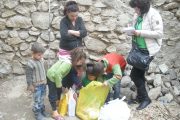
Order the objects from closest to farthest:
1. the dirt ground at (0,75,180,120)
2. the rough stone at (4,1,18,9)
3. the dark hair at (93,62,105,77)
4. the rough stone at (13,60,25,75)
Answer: the dark hair at (93,62,105,77), the dirt ground at (0,75,180,120), the rough stone at (4,1,18,9), the rough stone at (13,60,25,75)

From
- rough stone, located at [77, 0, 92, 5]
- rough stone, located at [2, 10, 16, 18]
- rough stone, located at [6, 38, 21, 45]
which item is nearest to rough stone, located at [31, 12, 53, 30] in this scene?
rough stone, located at [2, 10, 16, 18]

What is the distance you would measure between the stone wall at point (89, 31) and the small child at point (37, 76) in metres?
1.11

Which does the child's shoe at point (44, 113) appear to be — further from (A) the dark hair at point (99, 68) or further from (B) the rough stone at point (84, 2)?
(B) the rough stone at point (84, 2)

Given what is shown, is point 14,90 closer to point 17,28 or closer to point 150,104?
point 17,28

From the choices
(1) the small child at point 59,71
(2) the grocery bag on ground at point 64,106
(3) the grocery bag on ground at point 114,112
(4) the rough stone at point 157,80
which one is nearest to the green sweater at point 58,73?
(1) the small child at point 59,71

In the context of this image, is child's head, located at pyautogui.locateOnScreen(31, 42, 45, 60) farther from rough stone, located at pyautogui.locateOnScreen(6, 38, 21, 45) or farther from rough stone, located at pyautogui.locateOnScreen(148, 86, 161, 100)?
rough stone, located at pyautogui.locateOnScreen(148, 86, 161, 100)

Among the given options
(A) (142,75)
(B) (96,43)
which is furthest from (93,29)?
(A) (142,75)

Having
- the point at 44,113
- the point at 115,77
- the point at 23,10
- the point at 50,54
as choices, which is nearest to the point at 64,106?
the point at 44,113

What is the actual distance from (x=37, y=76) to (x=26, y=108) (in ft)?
2.56

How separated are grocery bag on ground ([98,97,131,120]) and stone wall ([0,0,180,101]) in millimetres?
702

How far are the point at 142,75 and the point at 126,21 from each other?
121cm

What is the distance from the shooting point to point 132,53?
2.38 m

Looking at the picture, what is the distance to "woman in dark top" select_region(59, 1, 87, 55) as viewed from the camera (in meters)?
2.43

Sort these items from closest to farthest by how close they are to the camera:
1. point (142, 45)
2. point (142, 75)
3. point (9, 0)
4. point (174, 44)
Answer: point (142, 45) < point (142, 75) < point (9, 0) < point (174, 44)
